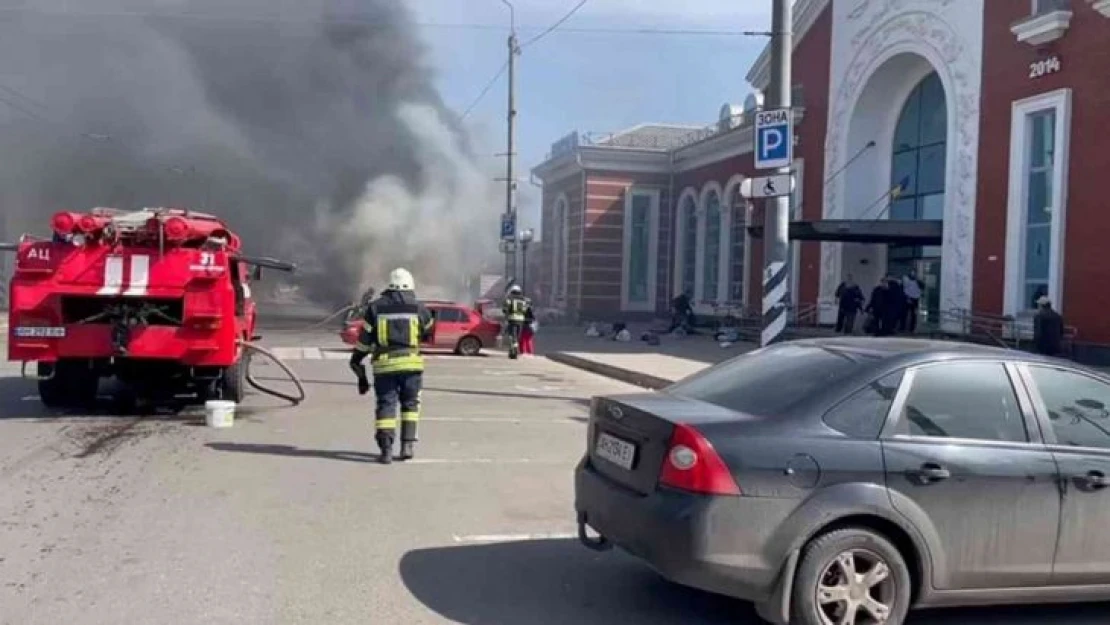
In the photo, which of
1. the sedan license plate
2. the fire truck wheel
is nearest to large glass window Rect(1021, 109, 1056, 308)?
the fire truck wheel

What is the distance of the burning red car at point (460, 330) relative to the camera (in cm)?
2353

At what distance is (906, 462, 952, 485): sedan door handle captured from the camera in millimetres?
4590

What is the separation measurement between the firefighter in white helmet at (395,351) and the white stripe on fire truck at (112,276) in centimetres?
348

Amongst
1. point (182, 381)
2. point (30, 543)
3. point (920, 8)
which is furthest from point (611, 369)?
point (30, 543)

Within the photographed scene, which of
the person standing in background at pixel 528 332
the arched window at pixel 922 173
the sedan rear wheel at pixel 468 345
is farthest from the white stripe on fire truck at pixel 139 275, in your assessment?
the arched window at pixel 922 173

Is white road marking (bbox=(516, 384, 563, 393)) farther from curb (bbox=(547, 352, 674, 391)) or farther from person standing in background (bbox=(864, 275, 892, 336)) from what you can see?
person standing in background (bbox=(864, 275, 892, 336))

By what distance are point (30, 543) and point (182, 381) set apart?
654 cm

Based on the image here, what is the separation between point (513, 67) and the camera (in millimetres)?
28750

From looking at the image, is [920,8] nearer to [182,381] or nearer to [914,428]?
[182,381]

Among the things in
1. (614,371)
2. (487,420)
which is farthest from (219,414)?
(614,371)

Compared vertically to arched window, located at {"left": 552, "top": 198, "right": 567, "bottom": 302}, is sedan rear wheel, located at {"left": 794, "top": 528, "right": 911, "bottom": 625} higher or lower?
lower

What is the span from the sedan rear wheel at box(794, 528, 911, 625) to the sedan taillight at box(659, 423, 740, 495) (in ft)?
1.51

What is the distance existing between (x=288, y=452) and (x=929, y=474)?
6.01 m

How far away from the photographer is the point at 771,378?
5.14 metres
